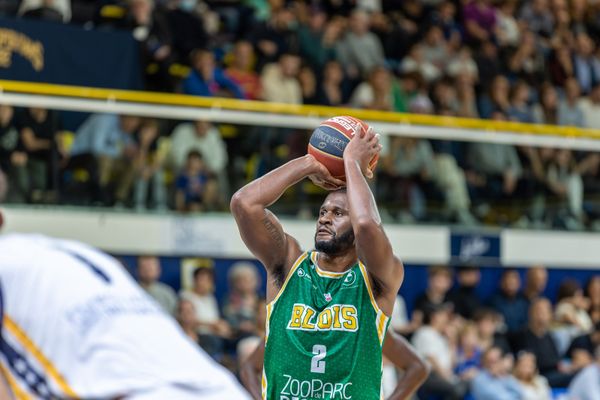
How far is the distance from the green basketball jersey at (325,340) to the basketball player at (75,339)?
1.87 m

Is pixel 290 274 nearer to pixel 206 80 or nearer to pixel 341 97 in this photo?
pixel 206 80

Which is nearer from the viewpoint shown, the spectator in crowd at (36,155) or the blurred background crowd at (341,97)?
the spectator in crowd at (36,155)

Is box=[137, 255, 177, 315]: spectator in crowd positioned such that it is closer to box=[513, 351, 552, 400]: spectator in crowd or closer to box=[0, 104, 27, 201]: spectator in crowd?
box=[0, 104, 27, 201]: spectator in crowd

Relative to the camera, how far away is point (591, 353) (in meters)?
14.1

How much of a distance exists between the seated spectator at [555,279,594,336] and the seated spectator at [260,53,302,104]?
4206 mm

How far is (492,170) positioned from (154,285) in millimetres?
5030

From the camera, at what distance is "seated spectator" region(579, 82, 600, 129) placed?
57.7 feet

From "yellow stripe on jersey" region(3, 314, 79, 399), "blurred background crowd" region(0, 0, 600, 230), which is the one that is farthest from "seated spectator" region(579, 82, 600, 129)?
"yellow stripe on jersey" region(3, 314, 79, 399)

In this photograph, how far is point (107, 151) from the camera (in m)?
12.2

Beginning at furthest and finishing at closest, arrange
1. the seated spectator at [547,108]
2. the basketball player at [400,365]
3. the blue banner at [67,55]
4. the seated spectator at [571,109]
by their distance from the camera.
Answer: the seated spectator at [571,109] < the seated spectator at [547,108] < the blue banner at [67,55] < the basketball player at [400,365]

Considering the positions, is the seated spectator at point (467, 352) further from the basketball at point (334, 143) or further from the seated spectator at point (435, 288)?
the basketball at point (334, 143)

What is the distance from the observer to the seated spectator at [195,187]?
12.7 metres

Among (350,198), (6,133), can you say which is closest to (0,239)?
(350,198)

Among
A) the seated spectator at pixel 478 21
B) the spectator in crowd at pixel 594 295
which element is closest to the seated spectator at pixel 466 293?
the spectator in crowd at pixel 594 295
